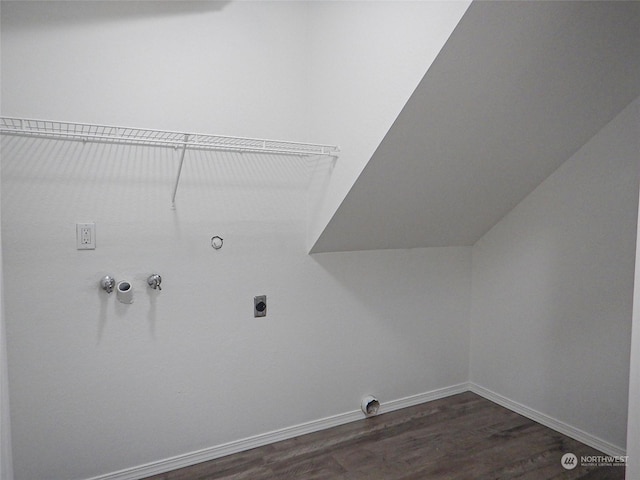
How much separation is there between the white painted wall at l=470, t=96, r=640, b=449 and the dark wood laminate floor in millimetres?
253

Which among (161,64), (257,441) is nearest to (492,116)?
(161,64)

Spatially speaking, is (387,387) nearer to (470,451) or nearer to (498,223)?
(470,451)

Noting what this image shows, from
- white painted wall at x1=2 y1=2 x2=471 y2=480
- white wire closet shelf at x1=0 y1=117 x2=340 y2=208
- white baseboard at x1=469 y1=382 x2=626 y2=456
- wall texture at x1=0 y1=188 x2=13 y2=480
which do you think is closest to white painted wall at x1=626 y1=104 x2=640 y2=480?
white baseboard at x1=469 y1=382 x2=626 y2=456

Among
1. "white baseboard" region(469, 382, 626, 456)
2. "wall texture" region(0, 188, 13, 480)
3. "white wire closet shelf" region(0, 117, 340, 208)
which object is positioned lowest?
"white baseboard" region(469, 382, 626, 456)

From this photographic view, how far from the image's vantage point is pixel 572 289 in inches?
99.8

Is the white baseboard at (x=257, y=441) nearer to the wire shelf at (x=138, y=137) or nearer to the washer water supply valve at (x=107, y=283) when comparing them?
the washer water supply valve at (x=107, y=283)

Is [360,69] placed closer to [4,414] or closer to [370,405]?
[370,405]

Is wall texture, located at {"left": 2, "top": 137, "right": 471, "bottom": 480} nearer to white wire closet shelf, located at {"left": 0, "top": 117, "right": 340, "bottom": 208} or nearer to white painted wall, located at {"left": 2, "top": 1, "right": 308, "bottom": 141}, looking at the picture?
white wire closet shelf, located at {"left": 0, "top": 117, "right": 340, "bottom": 208}

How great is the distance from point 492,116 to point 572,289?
47.8 inches

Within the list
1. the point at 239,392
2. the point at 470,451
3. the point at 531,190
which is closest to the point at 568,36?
the point at 531,190

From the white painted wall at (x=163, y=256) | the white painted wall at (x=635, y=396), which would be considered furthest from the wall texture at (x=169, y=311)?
the white painted wall at (x=635, y=396)

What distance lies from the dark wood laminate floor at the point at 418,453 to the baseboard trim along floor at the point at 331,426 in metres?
0.03

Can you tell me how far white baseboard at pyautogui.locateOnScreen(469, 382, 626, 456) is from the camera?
2355 millimetres

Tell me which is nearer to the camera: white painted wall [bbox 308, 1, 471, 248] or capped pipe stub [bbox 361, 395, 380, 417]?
white painted wall [bbox 308, 1, 471, 248]
